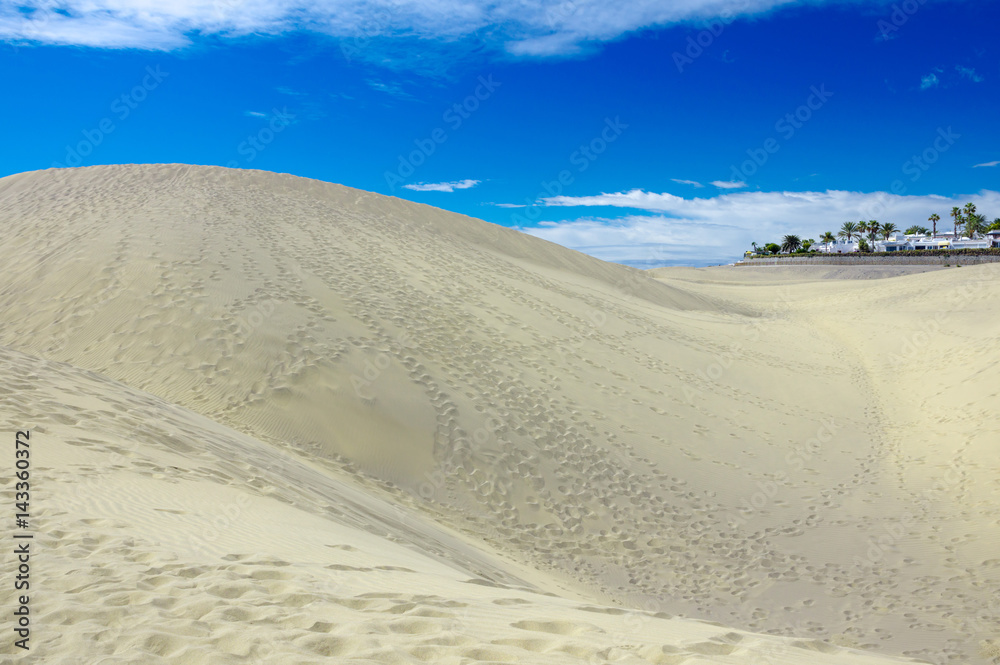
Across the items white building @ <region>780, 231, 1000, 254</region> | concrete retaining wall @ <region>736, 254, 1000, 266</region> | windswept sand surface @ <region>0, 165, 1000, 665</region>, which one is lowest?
windswept sand surface @ <region>0, 165, 1000, 665</region>

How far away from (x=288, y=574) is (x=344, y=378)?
772cm

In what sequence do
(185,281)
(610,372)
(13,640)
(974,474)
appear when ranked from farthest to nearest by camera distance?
(610,372), (185,281), (974,474), (13,640)

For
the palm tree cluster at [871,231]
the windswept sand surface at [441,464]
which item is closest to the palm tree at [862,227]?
the palm tree cluster at [871,231]

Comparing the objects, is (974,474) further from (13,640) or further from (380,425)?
(13,640)

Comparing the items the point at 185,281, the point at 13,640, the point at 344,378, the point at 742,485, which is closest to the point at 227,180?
the point at 185,281

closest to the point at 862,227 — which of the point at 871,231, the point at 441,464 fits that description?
the point at 871,231

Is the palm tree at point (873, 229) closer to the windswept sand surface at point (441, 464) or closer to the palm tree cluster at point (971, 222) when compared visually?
the palm tree cluster at point (971, 222)

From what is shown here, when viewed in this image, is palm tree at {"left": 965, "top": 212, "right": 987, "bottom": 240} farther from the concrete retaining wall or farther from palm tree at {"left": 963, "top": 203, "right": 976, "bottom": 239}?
the concrete retaining wall

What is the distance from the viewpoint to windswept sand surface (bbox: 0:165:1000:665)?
4195 millimetres

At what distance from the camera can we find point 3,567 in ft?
13.1

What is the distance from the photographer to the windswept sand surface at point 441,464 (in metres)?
4.20

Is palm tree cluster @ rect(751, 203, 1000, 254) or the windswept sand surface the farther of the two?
palm tree cluster @ rect(751, 203, 1000, 254)

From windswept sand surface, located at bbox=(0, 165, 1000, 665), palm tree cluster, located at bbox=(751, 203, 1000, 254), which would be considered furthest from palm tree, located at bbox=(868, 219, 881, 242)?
windswept sand surface, located at bbox=(0, 165, 1000, 665)

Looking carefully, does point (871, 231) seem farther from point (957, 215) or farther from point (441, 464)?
point (441, 464)
